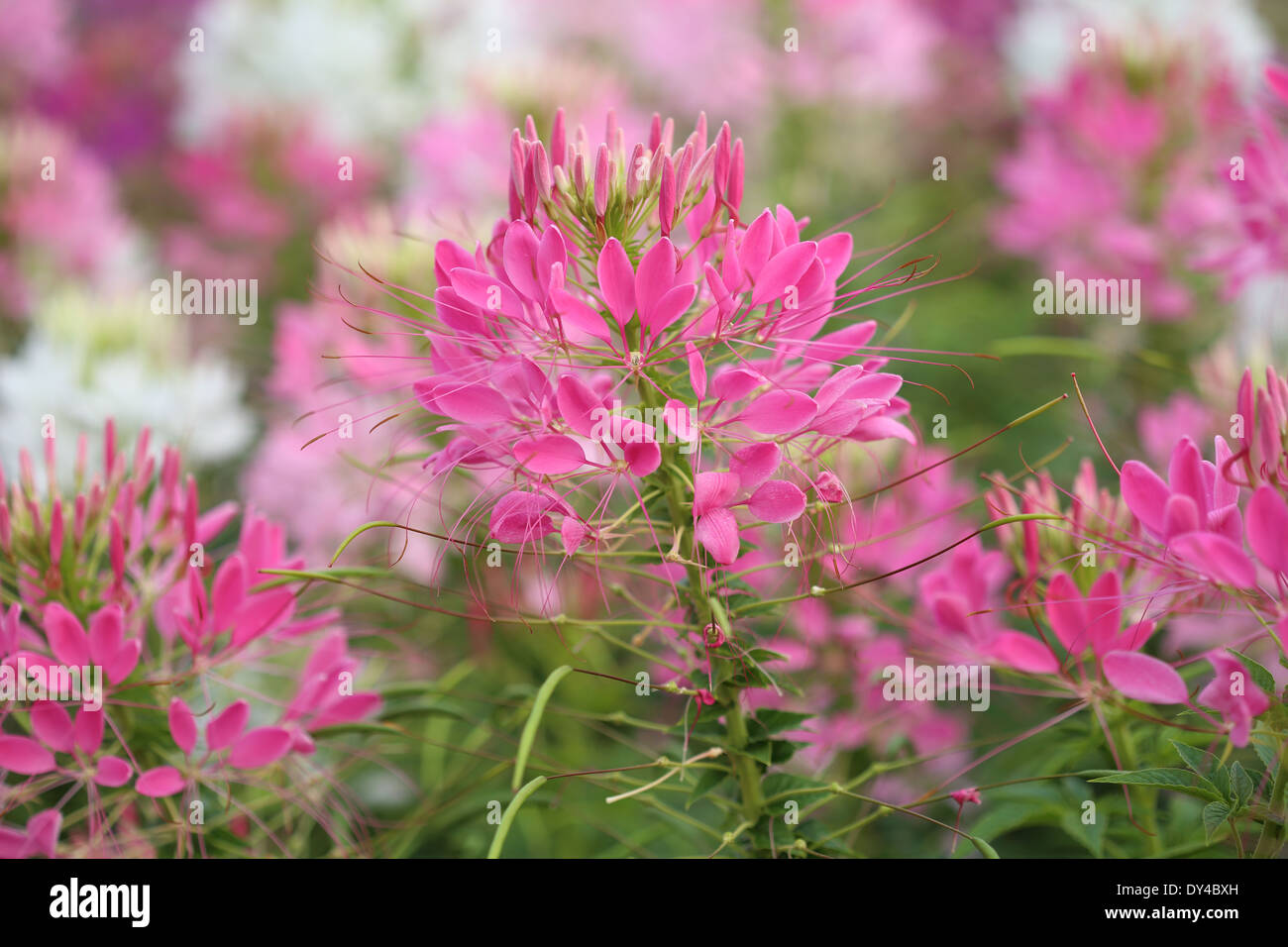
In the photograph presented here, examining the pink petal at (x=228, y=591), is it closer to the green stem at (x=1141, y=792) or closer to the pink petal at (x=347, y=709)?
the pink petal at (x=347, y=709)

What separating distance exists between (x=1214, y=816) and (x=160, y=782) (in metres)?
0.85

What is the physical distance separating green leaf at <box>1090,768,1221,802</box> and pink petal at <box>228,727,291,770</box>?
2.23ft

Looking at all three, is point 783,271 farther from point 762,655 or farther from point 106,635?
point 106,635

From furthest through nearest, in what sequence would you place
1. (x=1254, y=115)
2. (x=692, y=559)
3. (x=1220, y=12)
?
(x=1220, y=12)
(x=1254, y=115)
(x=692, y=559)

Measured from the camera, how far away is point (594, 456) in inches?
31.7

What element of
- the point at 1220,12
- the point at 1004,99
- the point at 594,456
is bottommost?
the point at 594,456

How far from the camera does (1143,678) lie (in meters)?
0.69

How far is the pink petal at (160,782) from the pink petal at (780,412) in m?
0.59

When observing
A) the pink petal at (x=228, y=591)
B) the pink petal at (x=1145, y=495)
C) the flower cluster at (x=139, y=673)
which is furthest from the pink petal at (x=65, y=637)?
the pink petal at (x=1145, y=495)

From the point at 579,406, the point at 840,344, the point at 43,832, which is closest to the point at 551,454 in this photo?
the point at 579,406

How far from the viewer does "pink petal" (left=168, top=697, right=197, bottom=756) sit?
32.2 inches
